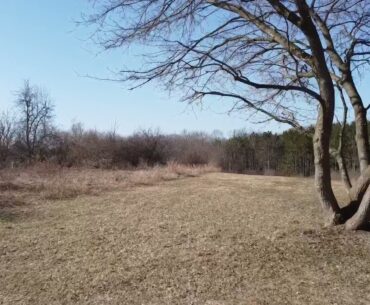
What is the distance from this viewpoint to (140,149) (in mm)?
28766

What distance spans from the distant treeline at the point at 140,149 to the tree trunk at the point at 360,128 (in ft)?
40.8

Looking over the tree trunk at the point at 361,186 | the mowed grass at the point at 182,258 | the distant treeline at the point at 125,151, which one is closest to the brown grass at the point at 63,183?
the mowed grass at the point at 182,258

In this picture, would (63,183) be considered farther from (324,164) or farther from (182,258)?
(324,164)

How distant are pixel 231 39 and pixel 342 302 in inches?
169

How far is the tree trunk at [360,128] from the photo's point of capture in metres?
6.12

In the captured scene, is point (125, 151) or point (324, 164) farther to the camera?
point (125, 151)

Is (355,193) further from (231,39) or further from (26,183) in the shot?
(26,183)

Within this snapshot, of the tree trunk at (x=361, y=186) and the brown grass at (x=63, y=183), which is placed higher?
the tree trunk at (x=361, y=186)

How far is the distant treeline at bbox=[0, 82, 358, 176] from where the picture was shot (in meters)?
27.1

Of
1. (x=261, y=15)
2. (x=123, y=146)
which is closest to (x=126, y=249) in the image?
(x=261, y=15)

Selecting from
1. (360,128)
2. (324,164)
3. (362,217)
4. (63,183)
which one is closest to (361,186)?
(362,217)

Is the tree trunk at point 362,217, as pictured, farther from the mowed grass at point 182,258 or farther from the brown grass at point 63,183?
the brown grass at point 63,183

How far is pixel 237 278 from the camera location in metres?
4.40

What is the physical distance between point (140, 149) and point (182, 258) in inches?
937
